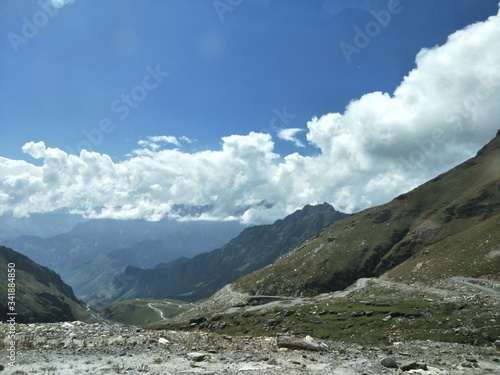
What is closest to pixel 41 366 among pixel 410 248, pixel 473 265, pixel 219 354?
pixel 219 354

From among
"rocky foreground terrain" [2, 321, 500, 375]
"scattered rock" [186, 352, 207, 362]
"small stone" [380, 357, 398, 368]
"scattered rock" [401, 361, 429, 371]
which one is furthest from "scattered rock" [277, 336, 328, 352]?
"scattered rock" [186, 352, 207, 362]

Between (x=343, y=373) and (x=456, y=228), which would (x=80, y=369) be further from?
(x=456, y=228)

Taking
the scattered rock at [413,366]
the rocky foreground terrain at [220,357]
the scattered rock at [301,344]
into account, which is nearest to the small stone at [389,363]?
the rocky foreground terrain at [220,357]

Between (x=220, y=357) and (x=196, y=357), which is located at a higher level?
Result: (x=196, y=357)

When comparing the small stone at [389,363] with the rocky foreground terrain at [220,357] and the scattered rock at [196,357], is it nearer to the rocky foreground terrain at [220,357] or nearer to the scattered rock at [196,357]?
the rocky foreground terrain at [220,357]

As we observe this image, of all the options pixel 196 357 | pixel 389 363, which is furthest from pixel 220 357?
pixel 389 363

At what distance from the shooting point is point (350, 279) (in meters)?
190

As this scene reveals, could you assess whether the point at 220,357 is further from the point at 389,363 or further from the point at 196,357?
the point at 389,363

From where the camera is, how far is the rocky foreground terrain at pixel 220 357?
771 inches

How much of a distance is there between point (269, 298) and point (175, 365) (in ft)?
485

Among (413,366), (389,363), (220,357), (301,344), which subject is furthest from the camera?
(301,344)

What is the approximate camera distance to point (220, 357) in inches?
882

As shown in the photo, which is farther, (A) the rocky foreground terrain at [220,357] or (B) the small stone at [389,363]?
(B) the small stone at [389,363]

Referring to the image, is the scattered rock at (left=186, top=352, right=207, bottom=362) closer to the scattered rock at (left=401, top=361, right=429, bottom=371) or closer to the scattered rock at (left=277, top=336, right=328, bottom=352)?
the scattered rock at (left=277, top=336, right=328, bottom=352)
